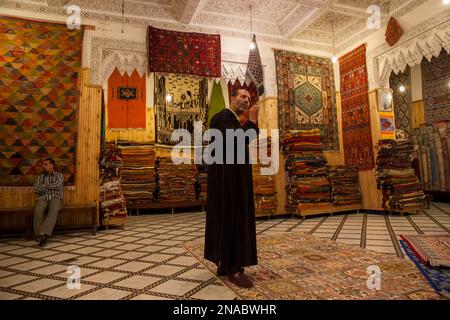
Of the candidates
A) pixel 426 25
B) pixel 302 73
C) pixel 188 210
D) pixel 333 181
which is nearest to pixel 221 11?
pixel 302 73

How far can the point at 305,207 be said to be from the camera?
6.07m

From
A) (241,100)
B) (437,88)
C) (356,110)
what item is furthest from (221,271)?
(437,88)

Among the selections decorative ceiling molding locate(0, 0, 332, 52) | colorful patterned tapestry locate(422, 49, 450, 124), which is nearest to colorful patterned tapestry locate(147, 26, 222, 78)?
decorative ceiling molding locate(0, 0, 332, 52)

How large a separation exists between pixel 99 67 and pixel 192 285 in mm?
4793

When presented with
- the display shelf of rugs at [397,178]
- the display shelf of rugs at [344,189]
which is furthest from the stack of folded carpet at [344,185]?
the display shelf of rugs at [397,178]

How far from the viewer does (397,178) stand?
19.6 ft

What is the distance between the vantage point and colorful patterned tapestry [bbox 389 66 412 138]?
30.9ft

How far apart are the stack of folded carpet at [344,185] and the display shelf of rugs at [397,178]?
649 millimetres

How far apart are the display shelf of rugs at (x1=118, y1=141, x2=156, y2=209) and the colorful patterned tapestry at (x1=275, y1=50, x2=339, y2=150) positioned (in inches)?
139

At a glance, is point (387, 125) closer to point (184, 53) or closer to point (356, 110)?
point (356, 110)

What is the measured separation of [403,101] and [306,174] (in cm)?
584

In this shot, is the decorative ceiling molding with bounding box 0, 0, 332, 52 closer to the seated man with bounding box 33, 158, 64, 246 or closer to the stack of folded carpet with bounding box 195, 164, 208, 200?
the seated man with bounding box 33, 158, 64, 246

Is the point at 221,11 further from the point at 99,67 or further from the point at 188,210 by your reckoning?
the point at 188,210

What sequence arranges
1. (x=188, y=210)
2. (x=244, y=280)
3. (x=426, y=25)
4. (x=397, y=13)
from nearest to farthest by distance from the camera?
1. (x=244, y=280)
2. (x=426, y=25)
3. (x=397, y=13)
4. (x=188, y=210)
